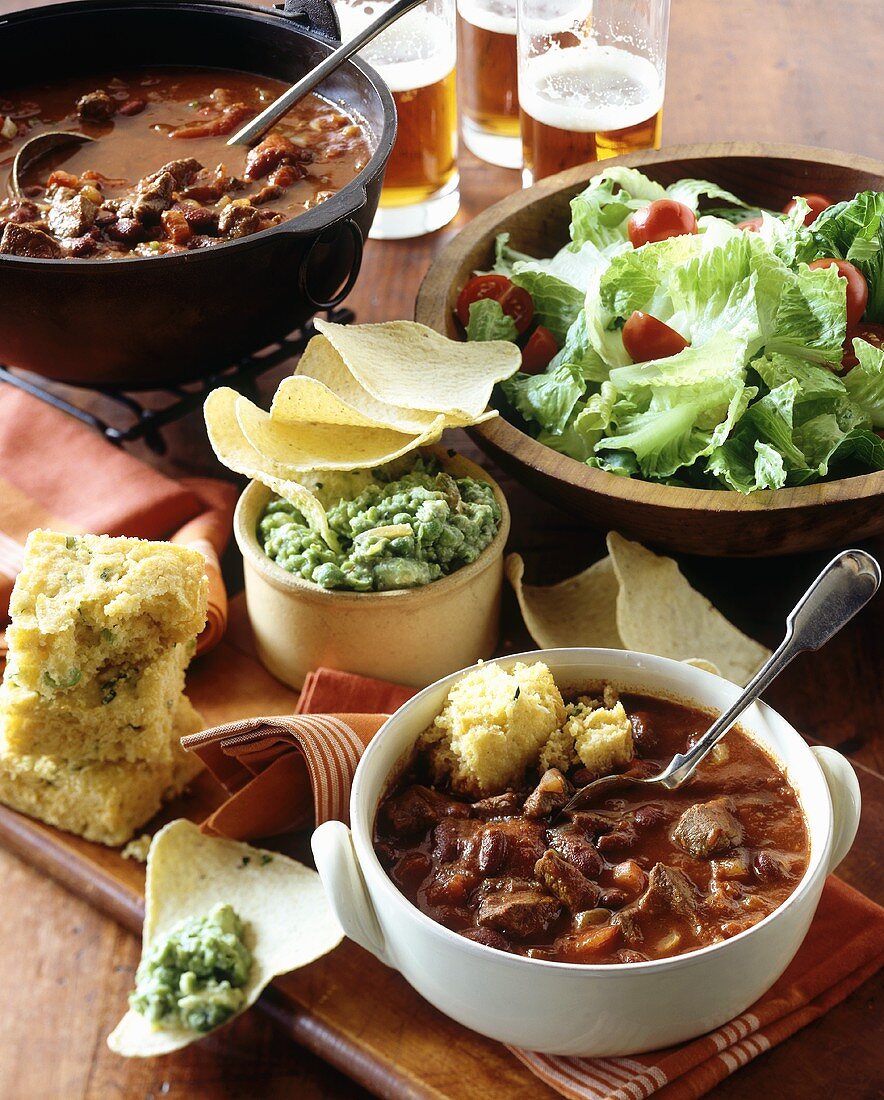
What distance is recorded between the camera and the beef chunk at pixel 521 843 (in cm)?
136

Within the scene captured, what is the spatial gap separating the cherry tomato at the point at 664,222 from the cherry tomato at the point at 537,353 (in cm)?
25

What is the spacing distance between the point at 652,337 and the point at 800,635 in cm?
77

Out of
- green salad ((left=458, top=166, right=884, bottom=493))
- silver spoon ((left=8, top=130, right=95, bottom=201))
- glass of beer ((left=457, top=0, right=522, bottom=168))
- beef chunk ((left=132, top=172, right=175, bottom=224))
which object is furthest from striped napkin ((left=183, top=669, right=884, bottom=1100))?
glass of beer ((left=457, top=0, right=522, bottom=168))

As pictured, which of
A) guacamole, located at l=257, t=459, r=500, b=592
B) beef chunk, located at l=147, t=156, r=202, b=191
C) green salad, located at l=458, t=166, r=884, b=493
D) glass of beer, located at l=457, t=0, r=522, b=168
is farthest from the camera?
glass of beer, located at l=457, t=0, r=522, b=168

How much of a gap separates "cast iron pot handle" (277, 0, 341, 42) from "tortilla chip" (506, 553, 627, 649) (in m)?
1.21

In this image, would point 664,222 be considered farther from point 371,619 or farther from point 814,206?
point 371,619

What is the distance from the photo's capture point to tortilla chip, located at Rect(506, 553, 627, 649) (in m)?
1.91

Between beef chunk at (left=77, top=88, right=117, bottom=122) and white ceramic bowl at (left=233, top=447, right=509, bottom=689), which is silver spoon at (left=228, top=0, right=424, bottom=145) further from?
white ceramic bowl at (left=233, top=447, right=509, bottom=689)

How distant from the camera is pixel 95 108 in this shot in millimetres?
2576

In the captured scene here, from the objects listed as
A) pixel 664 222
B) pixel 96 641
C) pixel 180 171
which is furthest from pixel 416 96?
pixel 96 641

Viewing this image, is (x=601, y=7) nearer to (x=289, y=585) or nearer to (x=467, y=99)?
(x=467, y=99)

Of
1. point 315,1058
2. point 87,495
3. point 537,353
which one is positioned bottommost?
point 315,1058

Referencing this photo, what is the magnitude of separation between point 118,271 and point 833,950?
1358 mm

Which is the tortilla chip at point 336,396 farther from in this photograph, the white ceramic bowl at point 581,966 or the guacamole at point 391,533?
the white ceramic bowl at point 581,966
